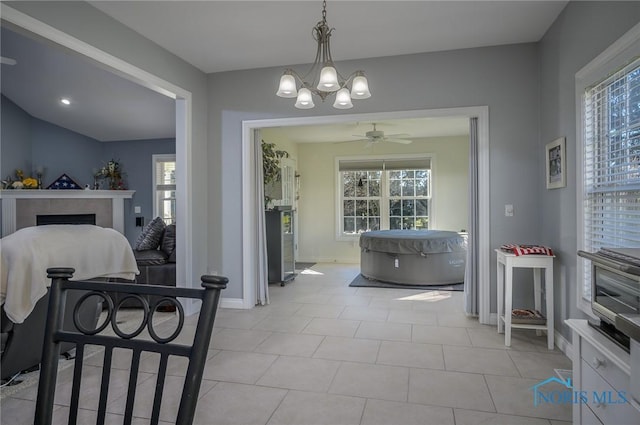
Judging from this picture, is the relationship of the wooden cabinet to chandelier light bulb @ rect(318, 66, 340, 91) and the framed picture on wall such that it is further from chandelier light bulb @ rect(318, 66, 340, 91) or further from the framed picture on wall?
the framed picture on wall

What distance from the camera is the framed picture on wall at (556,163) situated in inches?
113

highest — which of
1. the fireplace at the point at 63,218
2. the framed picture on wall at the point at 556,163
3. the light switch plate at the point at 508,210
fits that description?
the framed picture on wall at the point at 556,163

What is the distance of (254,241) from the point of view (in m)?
4.34

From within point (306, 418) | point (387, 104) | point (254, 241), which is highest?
point (387, 104)

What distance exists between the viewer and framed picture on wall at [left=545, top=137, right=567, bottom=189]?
288 centimetres

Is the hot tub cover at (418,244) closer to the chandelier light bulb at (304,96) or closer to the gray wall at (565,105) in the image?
the gray wall at (565,105)

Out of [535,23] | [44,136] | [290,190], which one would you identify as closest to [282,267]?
[290,190]

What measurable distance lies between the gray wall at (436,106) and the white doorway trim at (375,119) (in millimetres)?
58

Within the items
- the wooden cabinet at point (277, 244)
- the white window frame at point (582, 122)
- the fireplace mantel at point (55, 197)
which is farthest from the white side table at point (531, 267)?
the fireplace mantel at point (55, 197)

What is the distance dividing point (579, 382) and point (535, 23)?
284 cm

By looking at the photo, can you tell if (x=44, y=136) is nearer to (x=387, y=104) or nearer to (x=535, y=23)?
(x=387, y=104)

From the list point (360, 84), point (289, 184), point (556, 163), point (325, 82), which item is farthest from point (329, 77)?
point (289, 184)

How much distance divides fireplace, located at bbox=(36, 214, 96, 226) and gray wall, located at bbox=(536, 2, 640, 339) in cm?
654

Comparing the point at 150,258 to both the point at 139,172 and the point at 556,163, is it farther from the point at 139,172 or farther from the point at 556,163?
the point at 556,163
